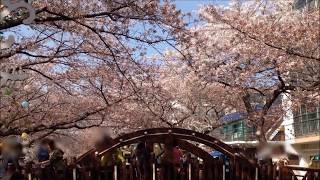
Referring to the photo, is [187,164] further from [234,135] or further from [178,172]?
[234,135]

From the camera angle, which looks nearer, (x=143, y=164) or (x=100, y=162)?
(x=100, y=162)

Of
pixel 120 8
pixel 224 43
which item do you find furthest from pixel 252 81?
pixel 120 8

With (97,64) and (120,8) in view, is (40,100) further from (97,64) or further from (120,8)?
(120,8)

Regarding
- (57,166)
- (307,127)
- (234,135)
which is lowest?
(57,166)

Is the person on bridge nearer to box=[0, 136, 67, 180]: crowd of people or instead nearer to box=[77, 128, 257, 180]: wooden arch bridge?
box=[77, 128, 257, 180]: wooden arch bridge

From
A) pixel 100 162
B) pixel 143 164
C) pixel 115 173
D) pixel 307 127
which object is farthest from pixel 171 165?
pixel 307 127

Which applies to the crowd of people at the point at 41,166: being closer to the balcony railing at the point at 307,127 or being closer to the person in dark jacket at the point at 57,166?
the person in dark jacket at the point at 57,166

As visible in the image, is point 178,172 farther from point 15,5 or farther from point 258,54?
point 258,54

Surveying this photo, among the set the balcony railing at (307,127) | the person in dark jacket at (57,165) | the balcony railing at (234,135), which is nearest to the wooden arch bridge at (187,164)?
the person in dark jacket at (57,165)

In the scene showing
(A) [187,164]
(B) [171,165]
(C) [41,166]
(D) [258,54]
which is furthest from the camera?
(D) [258,54]

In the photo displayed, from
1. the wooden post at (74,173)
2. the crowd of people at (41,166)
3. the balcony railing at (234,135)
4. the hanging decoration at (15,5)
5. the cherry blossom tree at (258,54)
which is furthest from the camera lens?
the balcony railing at (234,135)

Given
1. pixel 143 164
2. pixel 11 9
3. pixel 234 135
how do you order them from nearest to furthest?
pixel 11 9 < pixel 143 164 < pixel 234 135

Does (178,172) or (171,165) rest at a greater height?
(171,165)

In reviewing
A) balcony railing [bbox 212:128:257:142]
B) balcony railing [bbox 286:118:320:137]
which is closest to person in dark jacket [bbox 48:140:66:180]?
balcony railing [bbox 286:118:320:137]
